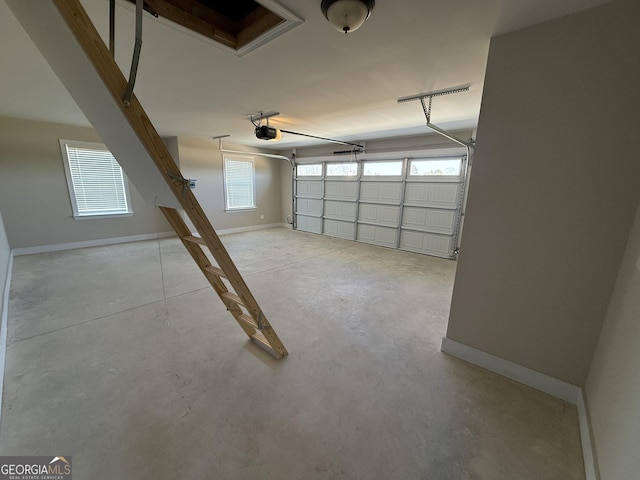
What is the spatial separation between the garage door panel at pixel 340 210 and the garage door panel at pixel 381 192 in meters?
0.38

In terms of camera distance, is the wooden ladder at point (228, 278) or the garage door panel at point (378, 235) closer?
the wooden ladder at point (228, 278)

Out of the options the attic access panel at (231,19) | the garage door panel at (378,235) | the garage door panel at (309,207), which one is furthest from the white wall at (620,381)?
the garage door panel at (309,207)

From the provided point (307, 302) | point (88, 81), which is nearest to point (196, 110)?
point (88, 81)

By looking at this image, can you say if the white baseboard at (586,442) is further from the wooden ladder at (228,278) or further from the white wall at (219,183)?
the white wall at (219,183)

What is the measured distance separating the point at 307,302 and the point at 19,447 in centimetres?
230

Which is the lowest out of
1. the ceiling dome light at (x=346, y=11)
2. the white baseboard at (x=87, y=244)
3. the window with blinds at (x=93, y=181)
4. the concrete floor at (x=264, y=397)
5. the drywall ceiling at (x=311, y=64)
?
the concrete floor at (x=264, y=397)

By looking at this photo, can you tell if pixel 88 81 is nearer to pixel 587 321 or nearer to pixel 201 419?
pixel 201 419

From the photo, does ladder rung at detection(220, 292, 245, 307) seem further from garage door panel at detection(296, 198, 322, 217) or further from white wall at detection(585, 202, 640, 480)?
garage door panel at detection(296, 198, 322, 217)

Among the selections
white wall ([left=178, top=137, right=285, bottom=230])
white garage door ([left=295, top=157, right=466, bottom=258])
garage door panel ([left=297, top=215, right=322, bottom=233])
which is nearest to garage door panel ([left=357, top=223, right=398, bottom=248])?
white garage door ([left=295, top=157, right=466, bottom=258])

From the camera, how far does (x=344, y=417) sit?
1535mm

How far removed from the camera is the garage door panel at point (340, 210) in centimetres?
633

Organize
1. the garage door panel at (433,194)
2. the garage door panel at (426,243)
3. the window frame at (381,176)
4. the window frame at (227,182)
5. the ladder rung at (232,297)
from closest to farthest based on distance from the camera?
the ladder rung at (232,297), the garage door panel at (433,194), the garage door panel at (426,243), the window frame at (381,176), the window frame at (227,182)

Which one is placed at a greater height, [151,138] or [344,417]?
[151,138]

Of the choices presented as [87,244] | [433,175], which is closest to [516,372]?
[433,175]
